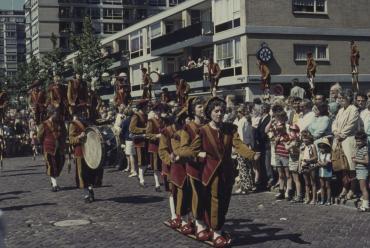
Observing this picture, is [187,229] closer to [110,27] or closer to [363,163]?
[363,163]

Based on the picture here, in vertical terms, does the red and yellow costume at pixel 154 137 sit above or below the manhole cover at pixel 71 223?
above

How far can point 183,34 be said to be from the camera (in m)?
43.2

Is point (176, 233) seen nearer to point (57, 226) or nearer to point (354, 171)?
point (57, 226)

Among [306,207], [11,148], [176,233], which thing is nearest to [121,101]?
[11,148]

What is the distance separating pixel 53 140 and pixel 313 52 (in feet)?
84.3

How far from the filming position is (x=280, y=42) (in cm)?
3600

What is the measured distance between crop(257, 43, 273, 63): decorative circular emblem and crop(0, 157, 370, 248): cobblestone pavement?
20822 mm

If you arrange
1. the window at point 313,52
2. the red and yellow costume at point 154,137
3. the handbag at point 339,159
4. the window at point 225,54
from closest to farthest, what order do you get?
the handbag at point 339,159, the red and yellow costume at point 154,137, the window at point 313,52, the window at point 225,54

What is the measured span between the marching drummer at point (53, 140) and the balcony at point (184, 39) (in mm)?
25966

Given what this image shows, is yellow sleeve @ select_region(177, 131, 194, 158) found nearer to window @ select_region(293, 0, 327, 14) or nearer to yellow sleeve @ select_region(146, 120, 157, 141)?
yellow sleeve @ select_region(146, 120, 157, 141)

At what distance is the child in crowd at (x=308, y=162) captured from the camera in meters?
11.6

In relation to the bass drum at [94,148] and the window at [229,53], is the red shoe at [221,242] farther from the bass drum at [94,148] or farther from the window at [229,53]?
the window at [229,53]

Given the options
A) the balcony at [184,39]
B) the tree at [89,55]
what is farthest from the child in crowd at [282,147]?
the tree at [89,55]

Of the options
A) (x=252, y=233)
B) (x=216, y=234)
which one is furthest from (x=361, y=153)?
(x=216, y=234)
